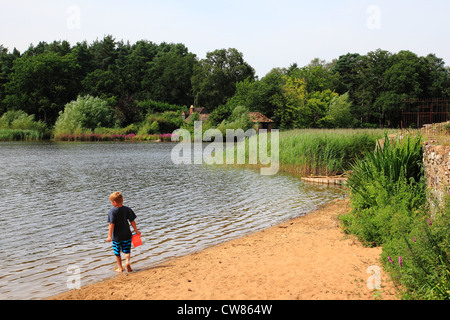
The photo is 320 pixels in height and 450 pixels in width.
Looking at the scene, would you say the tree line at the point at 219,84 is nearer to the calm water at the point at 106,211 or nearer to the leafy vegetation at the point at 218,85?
the leafy vegetation at the point at 218,85

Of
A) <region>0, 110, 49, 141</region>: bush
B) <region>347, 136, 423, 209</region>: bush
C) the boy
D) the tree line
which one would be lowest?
the boy

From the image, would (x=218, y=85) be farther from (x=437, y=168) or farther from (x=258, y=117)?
(x=437, y=168)

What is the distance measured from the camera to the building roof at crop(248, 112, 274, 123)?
180 ft

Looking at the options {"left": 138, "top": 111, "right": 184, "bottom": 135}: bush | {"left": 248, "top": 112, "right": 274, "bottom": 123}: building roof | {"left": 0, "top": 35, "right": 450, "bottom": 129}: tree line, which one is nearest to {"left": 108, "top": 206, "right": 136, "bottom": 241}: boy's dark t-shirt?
{"left": 248, "top": 112, "right": 274, "bottom": 123}: building roof

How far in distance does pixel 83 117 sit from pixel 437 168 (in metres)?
66.1

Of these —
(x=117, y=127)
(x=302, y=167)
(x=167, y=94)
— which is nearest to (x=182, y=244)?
(x=302, y=167)

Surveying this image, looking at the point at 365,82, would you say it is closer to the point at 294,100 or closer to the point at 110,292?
the point at 294,100

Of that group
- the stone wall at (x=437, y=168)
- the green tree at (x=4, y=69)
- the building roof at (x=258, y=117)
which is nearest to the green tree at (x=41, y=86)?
the green tree at (x=4, y=69)

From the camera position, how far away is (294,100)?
57.1m

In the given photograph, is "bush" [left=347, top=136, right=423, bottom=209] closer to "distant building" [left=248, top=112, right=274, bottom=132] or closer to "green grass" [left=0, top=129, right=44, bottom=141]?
"distant building" [left=248, top=112, right=274, bottom=132]

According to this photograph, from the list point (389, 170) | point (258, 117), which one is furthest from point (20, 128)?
point (389, 170)

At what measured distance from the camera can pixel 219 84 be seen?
296 feet

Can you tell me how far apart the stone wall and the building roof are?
4603 centimetres
